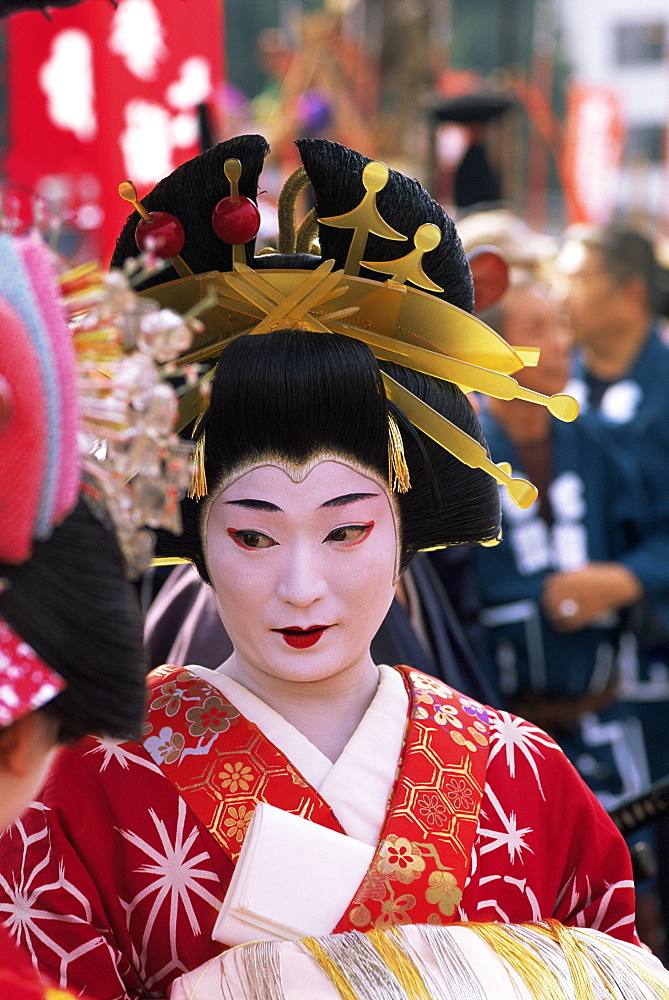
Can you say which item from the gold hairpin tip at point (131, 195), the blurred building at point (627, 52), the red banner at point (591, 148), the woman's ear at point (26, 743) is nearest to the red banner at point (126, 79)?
the gold hairpin tip at point (131, 195)

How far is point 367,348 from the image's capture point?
1.42 m

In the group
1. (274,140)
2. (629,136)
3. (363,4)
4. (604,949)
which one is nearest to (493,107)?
(274,140)

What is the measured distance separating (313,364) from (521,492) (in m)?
0.32

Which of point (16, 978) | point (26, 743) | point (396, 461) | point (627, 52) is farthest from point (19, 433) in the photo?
point (627, 52)

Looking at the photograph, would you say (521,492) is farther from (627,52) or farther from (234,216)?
(627,52)

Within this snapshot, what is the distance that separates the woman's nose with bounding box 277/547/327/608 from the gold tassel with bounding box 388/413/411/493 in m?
0.14

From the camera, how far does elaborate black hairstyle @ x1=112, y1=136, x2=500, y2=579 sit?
1.38 meters

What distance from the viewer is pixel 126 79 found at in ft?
12.5

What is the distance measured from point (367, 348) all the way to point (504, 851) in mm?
638

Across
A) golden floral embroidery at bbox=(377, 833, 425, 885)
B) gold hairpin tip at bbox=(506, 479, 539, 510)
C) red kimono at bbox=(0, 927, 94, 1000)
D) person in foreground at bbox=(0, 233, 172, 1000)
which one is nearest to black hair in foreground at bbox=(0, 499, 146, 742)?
person in foreground at bbox=(0, 233, 172, 1000)

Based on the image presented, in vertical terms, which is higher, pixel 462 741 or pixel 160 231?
pixel 160 231

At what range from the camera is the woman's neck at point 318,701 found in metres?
1.51

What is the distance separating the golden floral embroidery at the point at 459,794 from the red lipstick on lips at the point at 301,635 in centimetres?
25

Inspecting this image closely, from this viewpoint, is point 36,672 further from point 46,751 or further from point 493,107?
point 493,107
